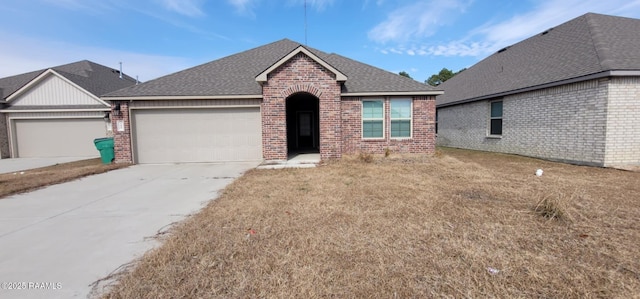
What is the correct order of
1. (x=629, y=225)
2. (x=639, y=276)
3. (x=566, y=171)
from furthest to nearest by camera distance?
1. (x=566, y=171)
2. (x=629, y=225)
3. (x=639, y=276)

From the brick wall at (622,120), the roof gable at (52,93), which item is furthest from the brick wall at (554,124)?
the roof gable at (52,93)

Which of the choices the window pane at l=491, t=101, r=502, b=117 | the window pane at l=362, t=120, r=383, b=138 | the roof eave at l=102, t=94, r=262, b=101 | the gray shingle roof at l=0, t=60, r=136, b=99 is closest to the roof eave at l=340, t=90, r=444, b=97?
the window pane at l=362, t=120, r=383, b=138

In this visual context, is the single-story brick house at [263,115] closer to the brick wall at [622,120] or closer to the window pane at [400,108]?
the window pane at [400,108]

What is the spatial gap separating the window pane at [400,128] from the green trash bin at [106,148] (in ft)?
37.7

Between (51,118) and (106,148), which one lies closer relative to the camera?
(106,148)

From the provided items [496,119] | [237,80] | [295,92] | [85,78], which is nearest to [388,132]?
[295,92]

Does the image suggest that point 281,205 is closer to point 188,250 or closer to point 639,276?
point 188,250

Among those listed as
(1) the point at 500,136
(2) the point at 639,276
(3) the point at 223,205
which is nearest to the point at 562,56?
(1) the point at 500,136

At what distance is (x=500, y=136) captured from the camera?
13227 mm

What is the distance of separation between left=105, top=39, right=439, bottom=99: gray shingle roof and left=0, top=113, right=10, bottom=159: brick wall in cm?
934

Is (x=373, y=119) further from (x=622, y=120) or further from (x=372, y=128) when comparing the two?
(x=622, y=120)

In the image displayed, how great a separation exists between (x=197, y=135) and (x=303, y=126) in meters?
6.23

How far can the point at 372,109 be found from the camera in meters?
11.3

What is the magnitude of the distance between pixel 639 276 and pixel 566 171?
724 cm
